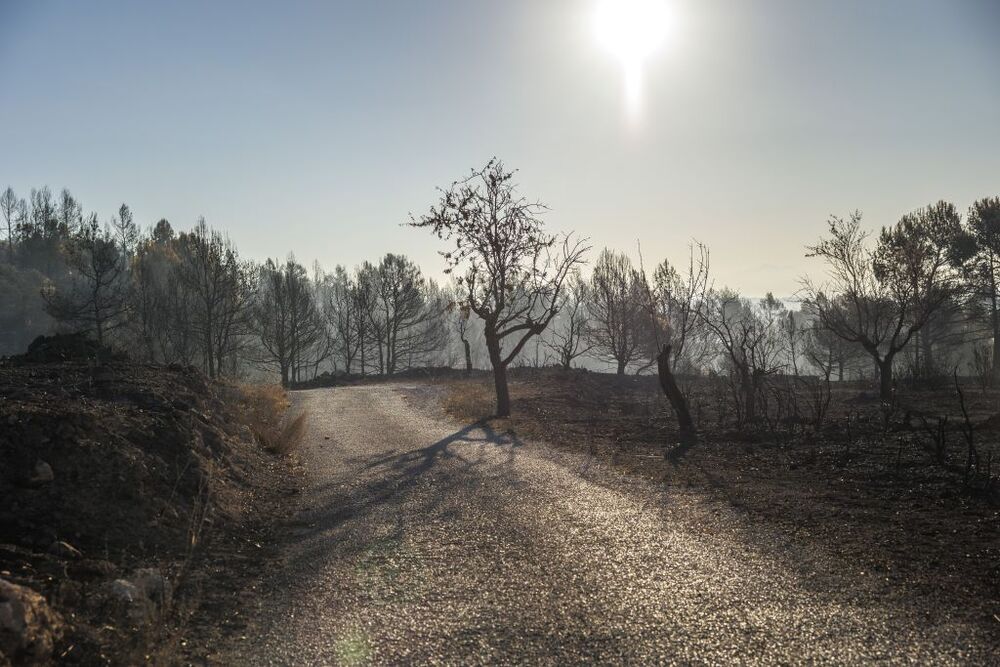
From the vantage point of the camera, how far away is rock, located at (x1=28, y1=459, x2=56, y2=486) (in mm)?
5133

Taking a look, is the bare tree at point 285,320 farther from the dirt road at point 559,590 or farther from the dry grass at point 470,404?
the dirt road at point 559,590

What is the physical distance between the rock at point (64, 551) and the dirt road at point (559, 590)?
4.41 ft

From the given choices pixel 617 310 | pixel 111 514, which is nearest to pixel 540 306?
pixel 617 310

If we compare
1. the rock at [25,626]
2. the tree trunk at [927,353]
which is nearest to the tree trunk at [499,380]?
the rock at [25,626]

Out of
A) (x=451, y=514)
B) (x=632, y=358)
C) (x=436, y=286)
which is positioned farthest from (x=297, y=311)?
(x=436, y=286)

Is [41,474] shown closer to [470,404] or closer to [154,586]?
[154,586]

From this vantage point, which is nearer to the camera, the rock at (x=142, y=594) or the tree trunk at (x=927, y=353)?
the rock at (x=142, y=594)

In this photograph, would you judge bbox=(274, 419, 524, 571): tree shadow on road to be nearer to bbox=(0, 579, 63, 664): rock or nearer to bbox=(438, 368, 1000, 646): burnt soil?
bbox=(438, 368, 1000, 646): burnt soil

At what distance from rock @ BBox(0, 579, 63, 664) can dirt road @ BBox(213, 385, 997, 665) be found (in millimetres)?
921

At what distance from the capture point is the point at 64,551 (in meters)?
4.41

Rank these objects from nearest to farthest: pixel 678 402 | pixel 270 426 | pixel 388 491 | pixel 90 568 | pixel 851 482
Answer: pixel 90 568 < pixel 851 482 < pixel 388 491 < pixel 678 402 < pixel 270 426

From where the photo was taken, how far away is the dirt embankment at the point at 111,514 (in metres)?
3.55

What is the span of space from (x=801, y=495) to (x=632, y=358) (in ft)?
91.9

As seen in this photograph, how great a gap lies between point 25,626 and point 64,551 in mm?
1399
